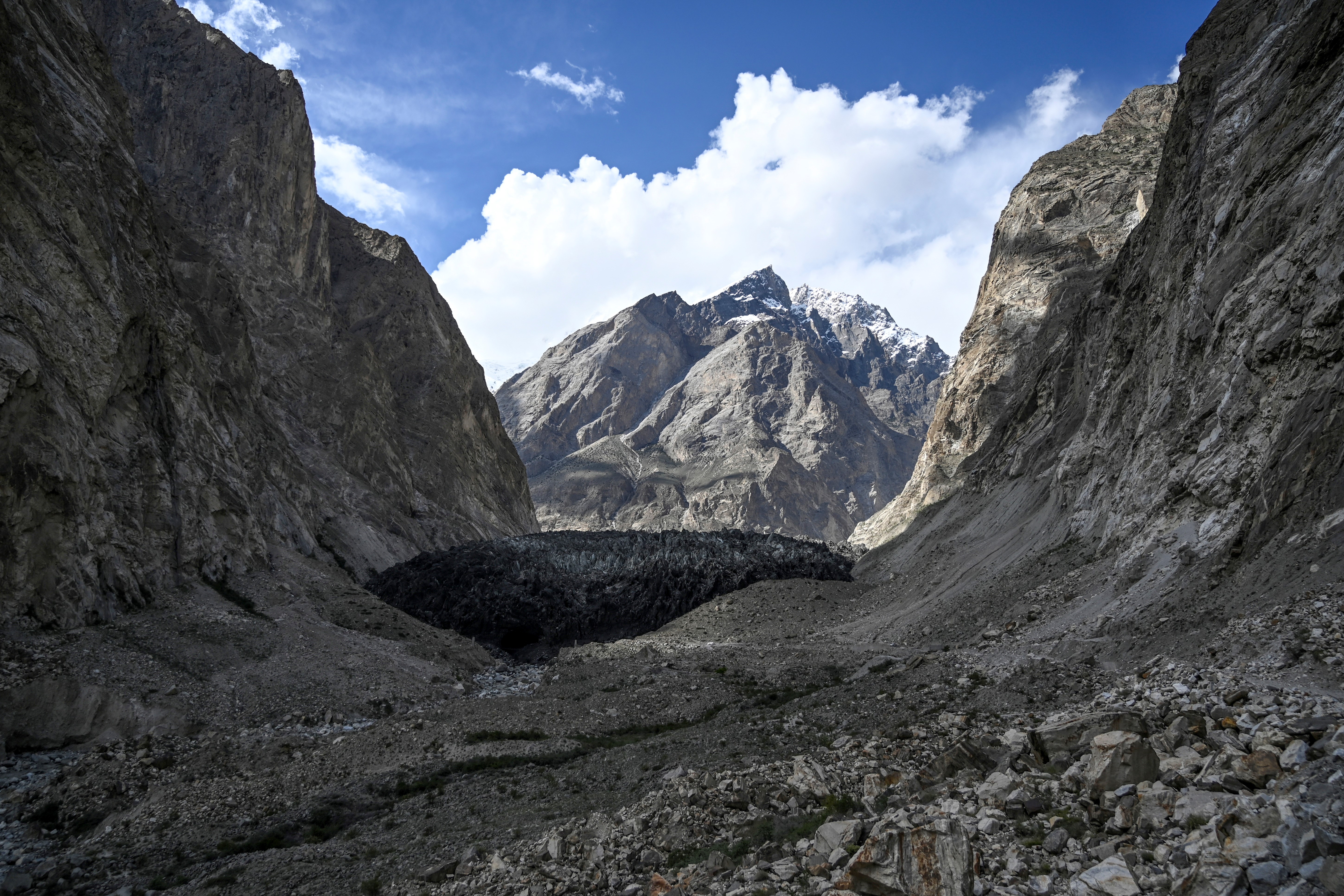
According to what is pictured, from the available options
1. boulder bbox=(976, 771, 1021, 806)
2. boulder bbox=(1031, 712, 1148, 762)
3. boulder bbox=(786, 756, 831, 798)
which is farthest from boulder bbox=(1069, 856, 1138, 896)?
boulder bbox=(786, 756, 831, 798)

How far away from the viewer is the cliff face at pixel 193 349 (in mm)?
19719

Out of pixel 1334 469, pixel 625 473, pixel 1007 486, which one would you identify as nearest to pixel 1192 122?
pixel 1007 486

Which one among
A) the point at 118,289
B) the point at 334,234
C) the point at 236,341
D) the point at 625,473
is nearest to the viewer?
the point at 118,289

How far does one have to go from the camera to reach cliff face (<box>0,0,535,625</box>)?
776 inches

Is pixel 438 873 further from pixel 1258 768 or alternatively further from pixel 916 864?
pixel 1258 768

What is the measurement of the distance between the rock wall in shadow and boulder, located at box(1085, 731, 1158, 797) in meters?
29.0

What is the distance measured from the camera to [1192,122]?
25703 mm

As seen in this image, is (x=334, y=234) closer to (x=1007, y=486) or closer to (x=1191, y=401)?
(x=1007, y=486)

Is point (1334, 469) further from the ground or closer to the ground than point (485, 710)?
further from the ground

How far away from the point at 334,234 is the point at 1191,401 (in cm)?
6951

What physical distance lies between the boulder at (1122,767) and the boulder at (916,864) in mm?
1558

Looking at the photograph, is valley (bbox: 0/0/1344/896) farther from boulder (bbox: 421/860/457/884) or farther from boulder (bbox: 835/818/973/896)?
boulder (bbox: 421/860/457/884)

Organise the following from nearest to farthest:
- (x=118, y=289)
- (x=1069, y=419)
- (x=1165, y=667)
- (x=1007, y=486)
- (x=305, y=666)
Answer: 1. (x=1165, y=667)
2. (x=305, y=666)
3. (x=118, y=289)
4. (x=1069, y=419)
5. (x=1007, y=486)

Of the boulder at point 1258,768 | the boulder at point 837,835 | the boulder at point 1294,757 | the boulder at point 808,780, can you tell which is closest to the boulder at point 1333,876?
the boulder at point 1258,768
